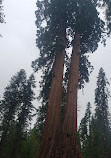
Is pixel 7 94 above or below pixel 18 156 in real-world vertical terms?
above

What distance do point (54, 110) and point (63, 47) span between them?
3.66 m

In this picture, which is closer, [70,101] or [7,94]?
[70,101]

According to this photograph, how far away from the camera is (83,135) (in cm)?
4509

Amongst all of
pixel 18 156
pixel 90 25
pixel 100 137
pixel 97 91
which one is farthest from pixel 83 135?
pixel 90 25

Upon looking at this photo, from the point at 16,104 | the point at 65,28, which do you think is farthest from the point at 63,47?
the point at 16,104

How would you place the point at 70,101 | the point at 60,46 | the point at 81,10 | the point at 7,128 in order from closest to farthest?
the point at 70,101, the point at 60,46, the point at 81,10, the point at 7,128

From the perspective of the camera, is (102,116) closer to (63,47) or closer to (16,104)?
(16,104)

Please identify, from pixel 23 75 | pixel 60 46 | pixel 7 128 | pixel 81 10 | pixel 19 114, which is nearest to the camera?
pixel 60 46

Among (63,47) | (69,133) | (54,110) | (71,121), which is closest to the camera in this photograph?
(69,133)

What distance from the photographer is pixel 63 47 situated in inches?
481

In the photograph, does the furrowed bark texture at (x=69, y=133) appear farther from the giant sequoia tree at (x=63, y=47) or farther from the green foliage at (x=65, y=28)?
the green foliage at (x=65, y=28)

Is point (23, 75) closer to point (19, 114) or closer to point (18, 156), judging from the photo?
point (19, 114)

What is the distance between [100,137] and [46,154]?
25847mm

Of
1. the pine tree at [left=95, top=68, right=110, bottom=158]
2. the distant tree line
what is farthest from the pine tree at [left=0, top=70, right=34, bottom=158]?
the pine tree at [left=95, top=68, right=110, bottom=158]
